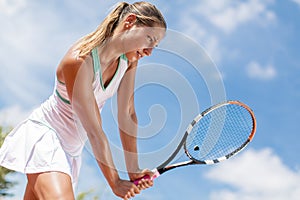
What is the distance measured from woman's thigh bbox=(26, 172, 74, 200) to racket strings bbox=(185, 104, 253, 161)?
33.4 inches

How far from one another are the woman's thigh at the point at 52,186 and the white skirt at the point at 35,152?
25mm

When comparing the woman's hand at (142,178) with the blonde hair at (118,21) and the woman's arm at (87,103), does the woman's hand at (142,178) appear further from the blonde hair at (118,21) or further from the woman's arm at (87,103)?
the blonde hair at (118,21)

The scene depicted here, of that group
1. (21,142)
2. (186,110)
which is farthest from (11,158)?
(186,110)

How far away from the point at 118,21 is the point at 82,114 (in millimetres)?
470

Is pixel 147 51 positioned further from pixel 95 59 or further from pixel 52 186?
pixel 52 186

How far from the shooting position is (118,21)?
8.62 feet

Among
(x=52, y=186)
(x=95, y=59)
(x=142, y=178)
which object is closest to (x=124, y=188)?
(x=142, y=178)

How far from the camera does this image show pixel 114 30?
103 inches

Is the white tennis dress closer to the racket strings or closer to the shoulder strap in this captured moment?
the shoulder strap

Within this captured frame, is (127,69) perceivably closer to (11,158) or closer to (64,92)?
(64,92)

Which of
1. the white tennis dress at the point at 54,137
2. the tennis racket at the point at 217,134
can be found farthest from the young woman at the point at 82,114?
the tennis racket at the point at 217,134

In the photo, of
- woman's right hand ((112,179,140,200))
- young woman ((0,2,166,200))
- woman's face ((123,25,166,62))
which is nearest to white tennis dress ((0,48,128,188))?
young woman ((0,2,166,200))

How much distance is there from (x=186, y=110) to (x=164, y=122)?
0.17 m

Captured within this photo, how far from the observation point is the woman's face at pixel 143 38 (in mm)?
2564
